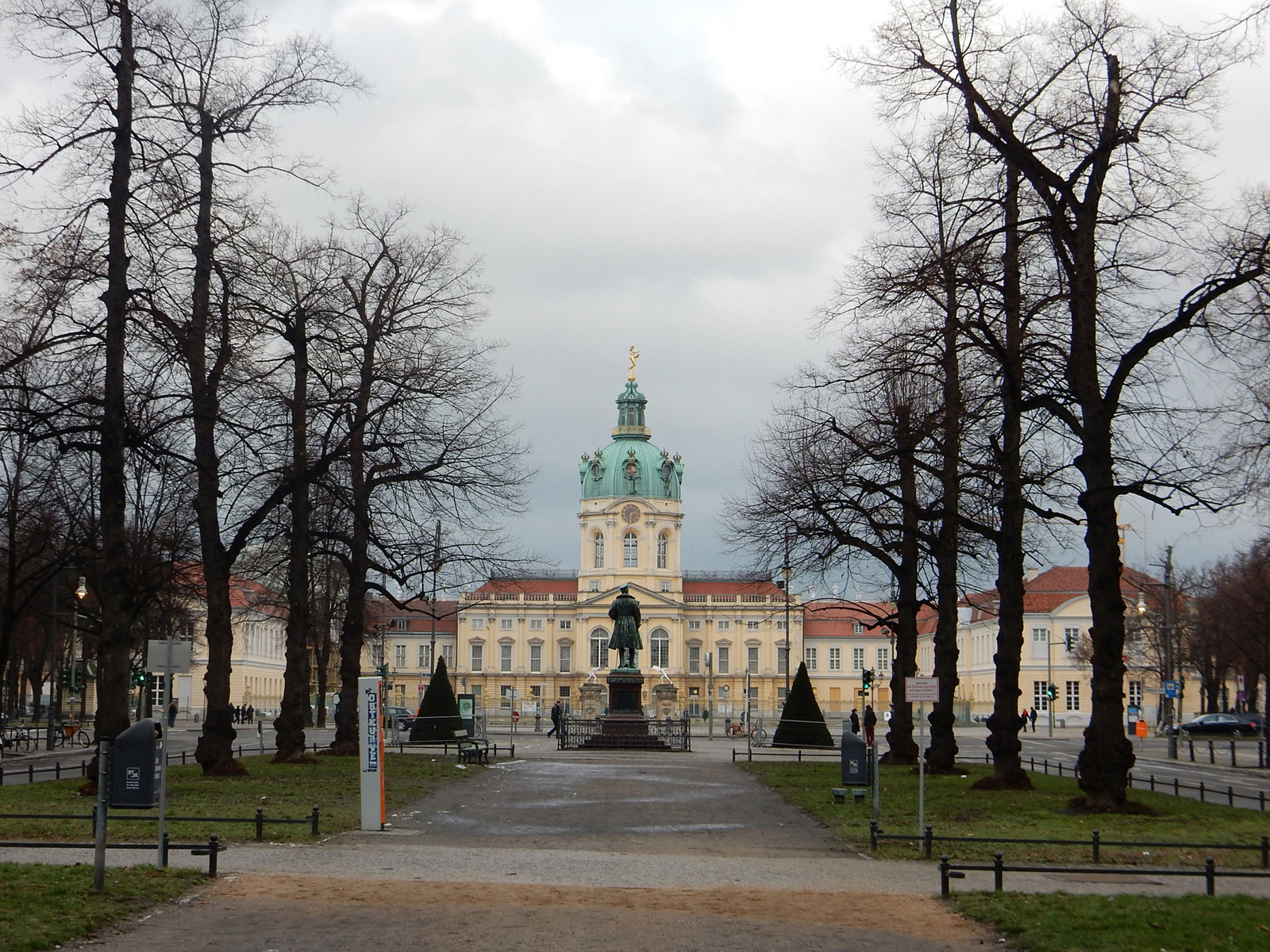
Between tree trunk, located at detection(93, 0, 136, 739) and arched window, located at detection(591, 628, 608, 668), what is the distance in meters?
116

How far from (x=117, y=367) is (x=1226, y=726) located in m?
66.1

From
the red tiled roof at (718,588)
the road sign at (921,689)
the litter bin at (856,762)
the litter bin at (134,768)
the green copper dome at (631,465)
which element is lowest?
the litter bin at (856,762)

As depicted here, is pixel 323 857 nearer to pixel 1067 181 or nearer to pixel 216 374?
pixel 216 374

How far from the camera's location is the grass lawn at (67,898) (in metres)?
11.5

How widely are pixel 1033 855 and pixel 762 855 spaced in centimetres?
336

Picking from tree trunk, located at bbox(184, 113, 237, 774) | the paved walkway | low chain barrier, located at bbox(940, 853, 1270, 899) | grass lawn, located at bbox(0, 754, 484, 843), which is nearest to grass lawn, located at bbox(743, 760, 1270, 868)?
the paved walkway

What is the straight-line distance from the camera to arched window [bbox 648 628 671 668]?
138 metres

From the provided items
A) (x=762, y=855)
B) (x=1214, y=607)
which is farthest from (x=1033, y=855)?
(x=1214, y=607)

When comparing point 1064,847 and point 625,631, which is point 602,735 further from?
point 1064,847

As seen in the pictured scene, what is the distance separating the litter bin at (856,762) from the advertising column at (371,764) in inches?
264

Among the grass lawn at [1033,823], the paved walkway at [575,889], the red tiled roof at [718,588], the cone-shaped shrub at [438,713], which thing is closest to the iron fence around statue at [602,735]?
the cone-shaped shrub at [438,713]

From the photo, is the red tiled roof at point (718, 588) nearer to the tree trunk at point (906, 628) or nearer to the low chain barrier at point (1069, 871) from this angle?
the tree trunk at point (906, 628)

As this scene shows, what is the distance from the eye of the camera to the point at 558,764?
130 ft

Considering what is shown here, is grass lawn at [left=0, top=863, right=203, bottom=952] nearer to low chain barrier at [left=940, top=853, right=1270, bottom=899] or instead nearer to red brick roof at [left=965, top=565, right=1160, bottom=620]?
low chain barrier at [left=940, top=853, right=1270, bottom=899]
